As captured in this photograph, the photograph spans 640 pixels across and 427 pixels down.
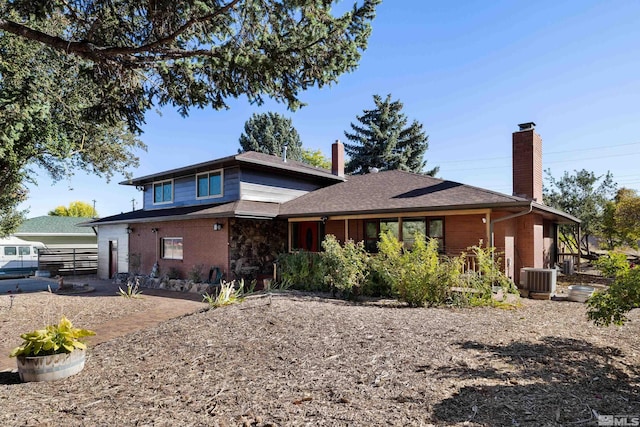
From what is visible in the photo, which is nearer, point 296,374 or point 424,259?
point 296,374

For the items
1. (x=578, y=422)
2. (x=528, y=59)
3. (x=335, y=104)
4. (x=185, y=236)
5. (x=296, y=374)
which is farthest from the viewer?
(x=335, y=104)

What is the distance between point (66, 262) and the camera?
20969 millimetres

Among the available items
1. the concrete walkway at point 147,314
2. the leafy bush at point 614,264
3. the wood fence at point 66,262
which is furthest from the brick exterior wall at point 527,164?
the wood fence at point 66,262

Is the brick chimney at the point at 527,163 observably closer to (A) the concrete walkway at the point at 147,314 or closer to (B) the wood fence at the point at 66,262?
(A) the concrete walkway at the point at 147,314

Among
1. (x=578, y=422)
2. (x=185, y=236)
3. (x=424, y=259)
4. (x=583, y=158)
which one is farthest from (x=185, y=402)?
(x=583, y=158)

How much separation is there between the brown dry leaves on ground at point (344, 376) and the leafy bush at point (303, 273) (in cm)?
413

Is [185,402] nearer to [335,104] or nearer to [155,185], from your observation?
[155,185]

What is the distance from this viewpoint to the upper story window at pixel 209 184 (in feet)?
49.9

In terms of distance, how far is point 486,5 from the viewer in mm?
9953

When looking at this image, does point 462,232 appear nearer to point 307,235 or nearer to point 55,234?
point 307,235

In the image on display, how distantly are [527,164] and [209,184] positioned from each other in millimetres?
11913

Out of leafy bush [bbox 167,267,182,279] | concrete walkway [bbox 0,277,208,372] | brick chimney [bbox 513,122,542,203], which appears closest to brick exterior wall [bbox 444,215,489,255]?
brick chimney [bbox 513,122,542,203]

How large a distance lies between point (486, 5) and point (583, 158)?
2156 centimetres

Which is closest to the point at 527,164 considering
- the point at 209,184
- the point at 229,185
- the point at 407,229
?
the point at 407,229
